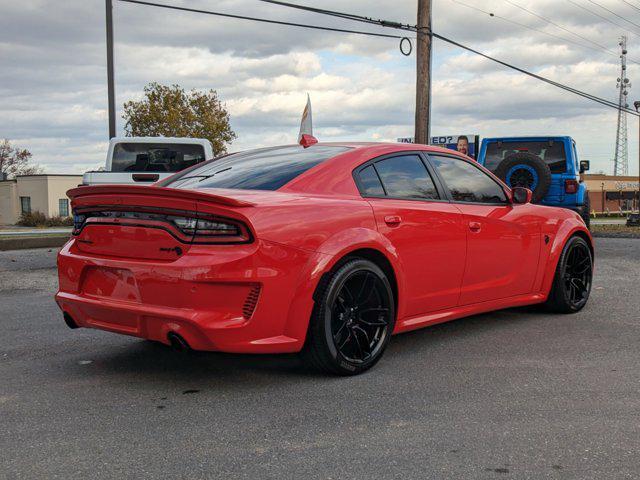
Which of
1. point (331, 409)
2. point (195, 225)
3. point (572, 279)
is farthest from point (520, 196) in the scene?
point (195, 225)

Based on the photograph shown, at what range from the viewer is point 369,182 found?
497 centimetres

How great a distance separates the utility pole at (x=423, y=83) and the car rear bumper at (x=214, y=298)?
44.9 feet

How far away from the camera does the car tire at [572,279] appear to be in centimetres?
652

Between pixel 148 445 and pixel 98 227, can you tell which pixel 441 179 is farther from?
pixel 148 445

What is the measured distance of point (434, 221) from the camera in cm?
514

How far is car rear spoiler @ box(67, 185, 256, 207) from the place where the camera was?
4.04 m

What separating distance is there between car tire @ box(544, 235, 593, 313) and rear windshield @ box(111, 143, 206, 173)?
25.5ft

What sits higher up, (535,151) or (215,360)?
(535,151)

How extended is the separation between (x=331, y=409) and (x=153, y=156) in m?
9.75

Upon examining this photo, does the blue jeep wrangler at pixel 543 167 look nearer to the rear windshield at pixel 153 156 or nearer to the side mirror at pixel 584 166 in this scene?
the side mirror at pixel 584 166

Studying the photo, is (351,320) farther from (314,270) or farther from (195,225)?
(195,225)

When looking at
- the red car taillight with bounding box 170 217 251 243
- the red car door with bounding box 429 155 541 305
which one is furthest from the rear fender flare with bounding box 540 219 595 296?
the red car taillight with bounding box 170 217 251 243

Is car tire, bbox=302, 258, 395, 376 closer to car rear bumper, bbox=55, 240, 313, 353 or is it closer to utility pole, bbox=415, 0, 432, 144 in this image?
car rear bumper, bbox=55, 240, 313, 353

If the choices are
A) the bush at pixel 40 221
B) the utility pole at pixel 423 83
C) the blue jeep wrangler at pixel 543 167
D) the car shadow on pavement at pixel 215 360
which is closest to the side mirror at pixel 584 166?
the blue jeep wrangler at pixel 543 167
